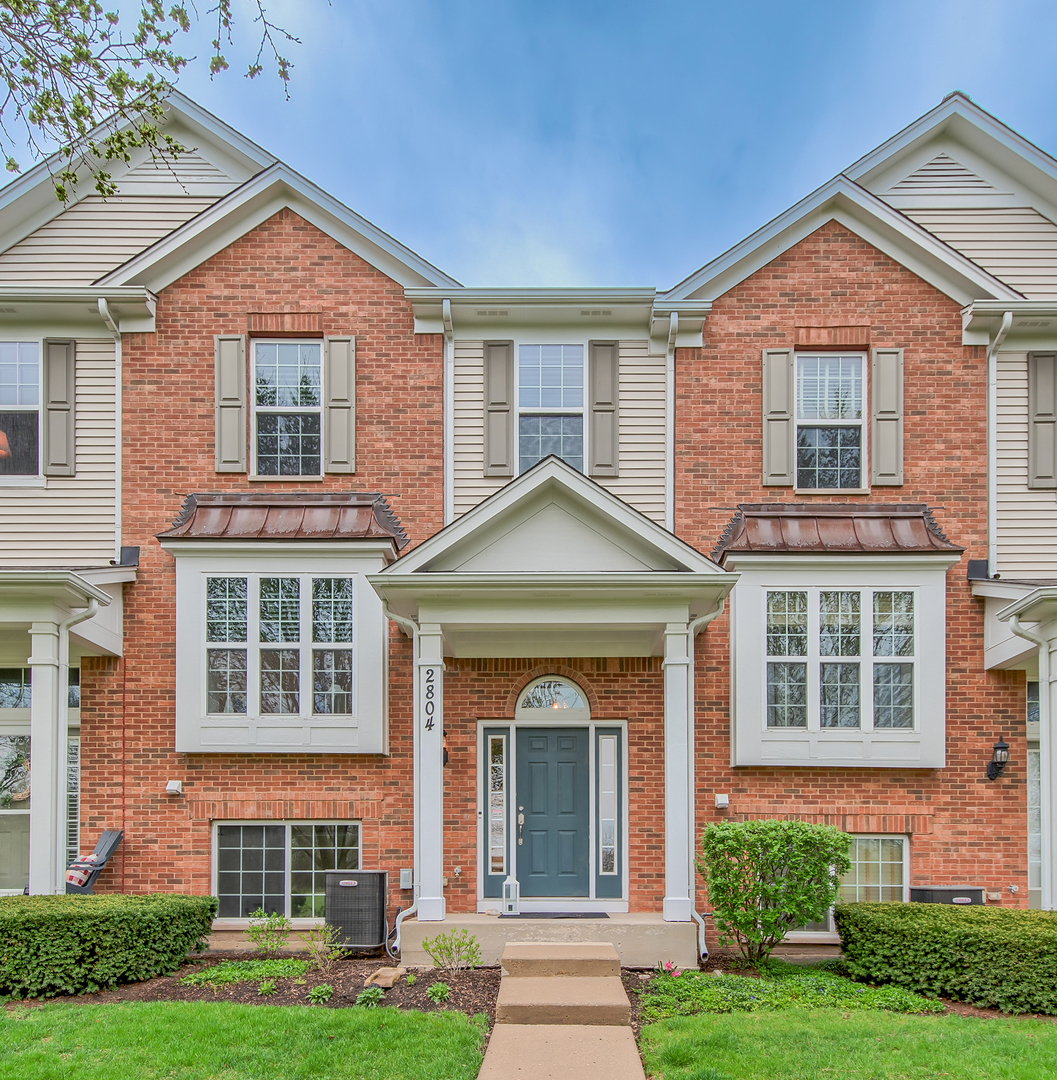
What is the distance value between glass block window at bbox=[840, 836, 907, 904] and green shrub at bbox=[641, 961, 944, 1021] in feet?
6.81

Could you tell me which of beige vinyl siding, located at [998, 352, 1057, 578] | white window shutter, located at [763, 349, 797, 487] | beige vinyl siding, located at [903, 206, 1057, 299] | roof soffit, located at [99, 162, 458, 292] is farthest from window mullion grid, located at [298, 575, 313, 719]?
beige vinyl siding, located at [903, 206, 1057, 299]

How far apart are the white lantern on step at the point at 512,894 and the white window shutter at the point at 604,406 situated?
14.6 feet

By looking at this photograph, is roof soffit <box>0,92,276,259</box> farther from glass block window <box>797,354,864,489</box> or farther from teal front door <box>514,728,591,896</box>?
teal front door <box>514,728,591,896</box>

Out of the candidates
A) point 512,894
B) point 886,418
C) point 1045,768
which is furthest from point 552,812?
point 886,418

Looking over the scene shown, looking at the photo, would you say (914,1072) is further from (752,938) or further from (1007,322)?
(1007,322)

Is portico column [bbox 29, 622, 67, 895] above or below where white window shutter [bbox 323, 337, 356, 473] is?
below

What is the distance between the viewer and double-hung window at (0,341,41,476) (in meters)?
10.3

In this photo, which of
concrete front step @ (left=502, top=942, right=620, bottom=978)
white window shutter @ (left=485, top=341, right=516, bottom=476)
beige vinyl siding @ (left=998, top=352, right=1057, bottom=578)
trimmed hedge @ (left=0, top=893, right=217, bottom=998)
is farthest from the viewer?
white window shutter @ (left=485, top=341, right=516, bottom=476)

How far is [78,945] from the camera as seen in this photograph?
7.36 meters

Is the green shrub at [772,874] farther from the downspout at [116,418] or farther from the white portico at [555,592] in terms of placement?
the downspout at [116,418]

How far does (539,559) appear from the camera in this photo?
8781 millimetres

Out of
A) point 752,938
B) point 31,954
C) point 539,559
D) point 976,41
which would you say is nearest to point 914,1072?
point 752,938

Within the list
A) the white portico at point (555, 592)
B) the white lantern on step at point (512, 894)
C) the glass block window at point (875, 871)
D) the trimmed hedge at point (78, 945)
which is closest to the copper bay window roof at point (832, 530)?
the white portico at point (555, 592)

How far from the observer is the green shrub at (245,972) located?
7.64m
